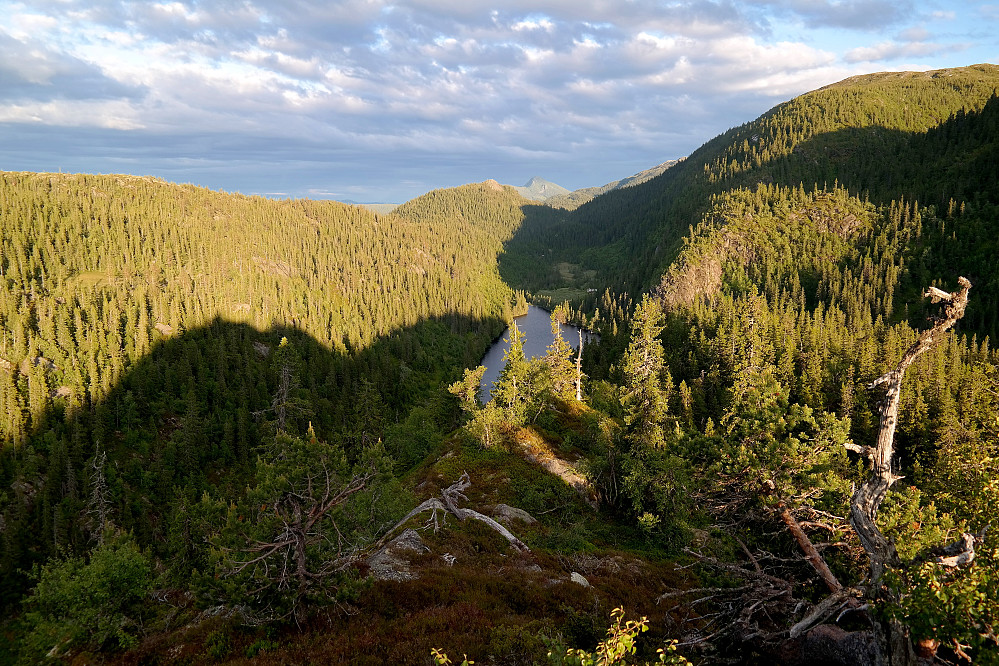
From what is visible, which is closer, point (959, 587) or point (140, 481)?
point (959, 587)

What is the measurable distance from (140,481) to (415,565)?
93413 millimetres

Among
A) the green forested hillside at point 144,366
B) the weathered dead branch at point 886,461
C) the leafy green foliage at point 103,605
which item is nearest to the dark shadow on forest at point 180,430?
the green forested hillside at point 144,366

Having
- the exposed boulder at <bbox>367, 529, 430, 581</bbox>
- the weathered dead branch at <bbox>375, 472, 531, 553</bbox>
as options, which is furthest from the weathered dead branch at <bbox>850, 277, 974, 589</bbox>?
the weathered dead branch at <bbox>375, 472, 531, 553</bbox>

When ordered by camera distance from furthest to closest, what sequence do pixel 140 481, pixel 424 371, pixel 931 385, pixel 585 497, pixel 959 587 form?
1. pixel 424 371
2. pixel 140 481
3. pixel 931 385
4. pixel 585 497
5. pixel 959 587

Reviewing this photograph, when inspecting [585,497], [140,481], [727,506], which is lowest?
[140,481]

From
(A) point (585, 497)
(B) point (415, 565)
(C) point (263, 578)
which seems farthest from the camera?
(A) point (585, 497)

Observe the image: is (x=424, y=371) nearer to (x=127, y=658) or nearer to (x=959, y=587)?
(x=127, y=658)

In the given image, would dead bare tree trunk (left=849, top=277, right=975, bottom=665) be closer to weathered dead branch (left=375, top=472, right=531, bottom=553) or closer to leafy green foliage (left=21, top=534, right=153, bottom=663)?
weathered dead branch (left=375, top=472, right=531, bottom=553)

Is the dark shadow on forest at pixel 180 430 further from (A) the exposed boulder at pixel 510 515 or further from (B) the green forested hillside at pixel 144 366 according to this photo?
(A) the exposed boulder at pixel 510 515

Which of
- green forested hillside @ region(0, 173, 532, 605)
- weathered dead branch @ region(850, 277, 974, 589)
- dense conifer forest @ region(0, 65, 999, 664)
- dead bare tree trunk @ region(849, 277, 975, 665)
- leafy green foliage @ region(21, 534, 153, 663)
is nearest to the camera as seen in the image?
dead bare tree trunk @ region(849, 277, 975, 665)

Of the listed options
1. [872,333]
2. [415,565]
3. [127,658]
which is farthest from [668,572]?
[872,333]

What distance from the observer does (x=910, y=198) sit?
19575 cm

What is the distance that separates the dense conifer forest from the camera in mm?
12641

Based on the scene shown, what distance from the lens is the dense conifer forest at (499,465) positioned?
41.5 feet
